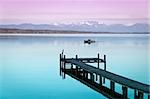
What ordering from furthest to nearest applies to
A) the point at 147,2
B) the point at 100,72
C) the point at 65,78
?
1. the point at 65,78
2. the point at 100,72
3. the point at 147,2

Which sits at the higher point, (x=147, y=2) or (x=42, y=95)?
(x=147, y=2)

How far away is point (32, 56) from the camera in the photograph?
9.50m

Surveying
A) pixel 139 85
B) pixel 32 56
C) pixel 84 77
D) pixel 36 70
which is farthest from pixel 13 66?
pixel 139 85

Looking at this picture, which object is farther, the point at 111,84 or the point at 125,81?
the point at 111,84

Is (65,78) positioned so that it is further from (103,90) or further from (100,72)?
(103,90)

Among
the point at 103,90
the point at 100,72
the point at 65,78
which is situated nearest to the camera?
the point at 103,90

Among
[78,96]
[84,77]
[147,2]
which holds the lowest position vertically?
[78,96]

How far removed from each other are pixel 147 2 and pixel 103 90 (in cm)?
113

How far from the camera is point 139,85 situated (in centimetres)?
361

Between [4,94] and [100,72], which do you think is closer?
[100,72]

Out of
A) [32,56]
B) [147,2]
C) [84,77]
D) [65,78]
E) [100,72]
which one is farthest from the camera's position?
[32,56]

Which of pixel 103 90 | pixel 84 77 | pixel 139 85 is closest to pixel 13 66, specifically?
pixel 84 77

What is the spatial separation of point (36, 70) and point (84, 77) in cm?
242

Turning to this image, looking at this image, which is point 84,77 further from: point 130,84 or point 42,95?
point 130,84
